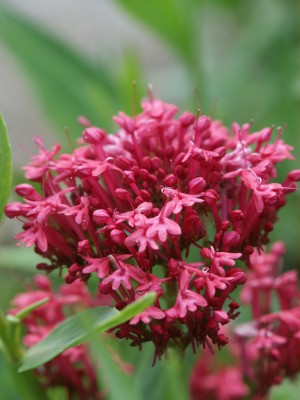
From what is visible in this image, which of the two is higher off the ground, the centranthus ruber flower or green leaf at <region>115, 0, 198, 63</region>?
green leaf at <region>115, 0, 198, 63</region>

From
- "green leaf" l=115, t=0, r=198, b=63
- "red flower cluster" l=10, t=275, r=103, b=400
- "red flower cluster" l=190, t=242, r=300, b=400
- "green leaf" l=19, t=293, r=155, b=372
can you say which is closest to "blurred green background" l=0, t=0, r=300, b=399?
"green leaf" l=115, t=0, r=198, b=63

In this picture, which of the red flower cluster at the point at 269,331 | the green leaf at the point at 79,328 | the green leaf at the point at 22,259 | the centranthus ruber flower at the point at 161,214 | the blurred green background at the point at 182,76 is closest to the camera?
the green leaf at the point at 79,328

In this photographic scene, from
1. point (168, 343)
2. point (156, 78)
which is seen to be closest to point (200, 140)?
point (168, 343)

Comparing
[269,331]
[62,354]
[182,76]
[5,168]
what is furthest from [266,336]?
[182,76]

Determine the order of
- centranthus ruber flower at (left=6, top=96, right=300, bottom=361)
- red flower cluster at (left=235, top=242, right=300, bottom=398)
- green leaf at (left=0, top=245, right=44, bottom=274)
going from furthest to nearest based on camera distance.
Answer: green leaf at (left=0, top=245, right=44, bottom=274), red flower cluster at (left=235, top=242, right=300, bottom=398), centranthus ruber flower at (left=6, top=96, right=300, bottom=361)

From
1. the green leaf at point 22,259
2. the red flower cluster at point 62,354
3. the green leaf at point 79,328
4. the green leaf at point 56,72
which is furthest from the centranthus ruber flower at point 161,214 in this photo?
the green leaf at point 56,72

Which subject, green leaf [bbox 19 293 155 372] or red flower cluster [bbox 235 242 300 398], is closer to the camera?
green leaf [bbox 19 293 155 372]

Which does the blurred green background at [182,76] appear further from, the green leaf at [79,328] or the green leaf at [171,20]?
the green leaf at [79,328]

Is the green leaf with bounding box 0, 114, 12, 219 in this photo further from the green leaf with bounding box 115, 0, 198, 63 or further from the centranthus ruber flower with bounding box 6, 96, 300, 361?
the green leaf with bounding box 115, 0, 198, 63
